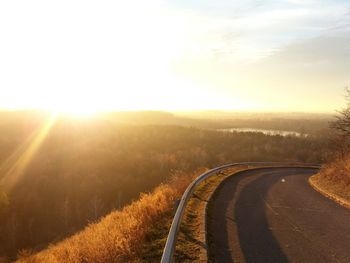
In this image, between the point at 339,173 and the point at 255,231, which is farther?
the point at 339,173

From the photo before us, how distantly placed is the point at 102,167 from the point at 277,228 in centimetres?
9260

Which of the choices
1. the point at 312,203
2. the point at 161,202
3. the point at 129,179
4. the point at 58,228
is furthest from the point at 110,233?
the point at 129,179

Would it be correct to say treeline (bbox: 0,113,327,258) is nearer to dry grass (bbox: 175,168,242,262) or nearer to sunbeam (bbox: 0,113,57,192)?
sunbeam (bbox: 0,113,57,192)

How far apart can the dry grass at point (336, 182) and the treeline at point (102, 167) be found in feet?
108

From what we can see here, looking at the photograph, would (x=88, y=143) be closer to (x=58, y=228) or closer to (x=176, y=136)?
(x=176, y=136)

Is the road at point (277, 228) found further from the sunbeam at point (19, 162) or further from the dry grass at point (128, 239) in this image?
the sunbeam at point (19, 162)

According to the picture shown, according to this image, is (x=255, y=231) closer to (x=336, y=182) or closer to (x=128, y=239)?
(x=128, y=239)

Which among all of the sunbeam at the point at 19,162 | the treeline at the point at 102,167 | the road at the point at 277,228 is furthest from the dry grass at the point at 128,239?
the sunbeam at the point at 19,162

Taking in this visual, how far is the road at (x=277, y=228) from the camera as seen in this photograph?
741 centimetres

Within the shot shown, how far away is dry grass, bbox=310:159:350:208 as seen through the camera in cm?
1446

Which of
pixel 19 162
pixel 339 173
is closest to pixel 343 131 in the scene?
pixel 339 173

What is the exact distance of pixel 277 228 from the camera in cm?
959

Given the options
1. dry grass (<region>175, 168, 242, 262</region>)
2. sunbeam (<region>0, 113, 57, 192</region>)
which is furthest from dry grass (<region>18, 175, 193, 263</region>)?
sunbeam (<region>0, 113, 57, 192</region>)

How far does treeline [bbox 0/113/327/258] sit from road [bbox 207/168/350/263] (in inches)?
1487
